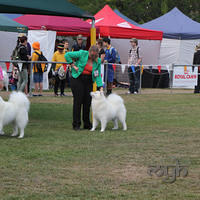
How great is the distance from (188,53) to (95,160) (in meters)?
20.1

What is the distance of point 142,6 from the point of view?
41.2m

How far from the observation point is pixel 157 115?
12875 millimetres

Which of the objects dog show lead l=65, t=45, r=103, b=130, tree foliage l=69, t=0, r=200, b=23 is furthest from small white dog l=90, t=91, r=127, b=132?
tree foliage l=69, t=0, r=200, b=23

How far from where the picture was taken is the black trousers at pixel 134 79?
62.3 ft

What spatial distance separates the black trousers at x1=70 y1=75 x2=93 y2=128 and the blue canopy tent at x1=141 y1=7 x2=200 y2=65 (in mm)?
15804

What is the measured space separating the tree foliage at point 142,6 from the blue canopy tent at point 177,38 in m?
12.2

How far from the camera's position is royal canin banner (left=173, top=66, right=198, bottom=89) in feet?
66.3

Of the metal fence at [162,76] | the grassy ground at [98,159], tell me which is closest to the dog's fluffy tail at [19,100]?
the grassy ground at [98,159]

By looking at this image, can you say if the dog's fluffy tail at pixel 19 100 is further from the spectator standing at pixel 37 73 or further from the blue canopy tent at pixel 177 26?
the blue canopy tent at pixel 177 26

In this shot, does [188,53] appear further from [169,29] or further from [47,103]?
[47,103]

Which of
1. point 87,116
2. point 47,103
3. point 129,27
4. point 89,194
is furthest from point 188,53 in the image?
point 89,194

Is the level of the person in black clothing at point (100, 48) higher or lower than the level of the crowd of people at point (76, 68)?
higher

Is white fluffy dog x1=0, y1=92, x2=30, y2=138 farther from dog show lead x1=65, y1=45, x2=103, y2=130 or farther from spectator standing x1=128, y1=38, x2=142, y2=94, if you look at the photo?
spectator standing x1=128, y1=38, x2=142, y2=94

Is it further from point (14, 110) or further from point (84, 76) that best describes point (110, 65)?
point (14, 110)
